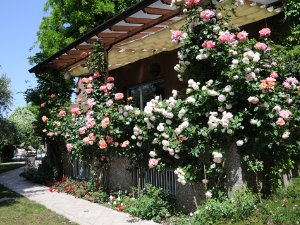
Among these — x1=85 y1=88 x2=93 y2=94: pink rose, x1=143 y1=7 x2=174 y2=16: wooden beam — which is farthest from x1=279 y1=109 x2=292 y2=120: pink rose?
x1=85 y1=88 x2=93 y2=94: pink rose

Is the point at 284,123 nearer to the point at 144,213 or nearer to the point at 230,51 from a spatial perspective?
the point at 230,51

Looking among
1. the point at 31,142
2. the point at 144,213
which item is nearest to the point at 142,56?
the point at 144,213

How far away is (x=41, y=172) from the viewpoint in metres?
14.0

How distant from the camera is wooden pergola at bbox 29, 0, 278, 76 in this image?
772 centimetres

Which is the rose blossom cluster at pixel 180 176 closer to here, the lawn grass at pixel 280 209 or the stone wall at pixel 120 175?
the lawn grass at pixel 280 209

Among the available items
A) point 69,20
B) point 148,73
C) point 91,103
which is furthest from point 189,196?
point 69,20

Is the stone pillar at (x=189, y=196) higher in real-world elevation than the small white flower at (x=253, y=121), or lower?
lower

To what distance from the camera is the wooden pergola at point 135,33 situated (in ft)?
25.3

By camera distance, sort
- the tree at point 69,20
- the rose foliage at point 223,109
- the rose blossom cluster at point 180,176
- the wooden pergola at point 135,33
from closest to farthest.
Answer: the rose foliage at point 223,109, the rose blossom cluster at point 180,176, the wooden pergola at point 135,33, the tree at point 69,20

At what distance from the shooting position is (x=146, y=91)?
A: 13453 millimetres

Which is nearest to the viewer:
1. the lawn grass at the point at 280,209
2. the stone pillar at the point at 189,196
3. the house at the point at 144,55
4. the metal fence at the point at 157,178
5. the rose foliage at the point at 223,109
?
the lawn grass at the point at 280,209

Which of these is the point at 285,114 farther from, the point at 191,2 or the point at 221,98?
the point at 191,2

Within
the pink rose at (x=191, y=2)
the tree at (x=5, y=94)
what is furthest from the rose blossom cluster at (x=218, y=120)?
the tree at (x=5, y=94)

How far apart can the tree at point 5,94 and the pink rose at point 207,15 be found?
12529mm
